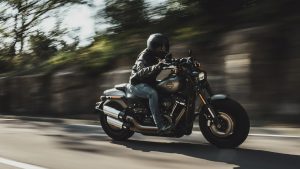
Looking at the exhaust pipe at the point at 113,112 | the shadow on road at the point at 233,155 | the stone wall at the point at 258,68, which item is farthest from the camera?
the stone wall at the point at 258,68

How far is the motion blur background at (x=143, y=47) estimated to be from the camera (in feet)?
36.1

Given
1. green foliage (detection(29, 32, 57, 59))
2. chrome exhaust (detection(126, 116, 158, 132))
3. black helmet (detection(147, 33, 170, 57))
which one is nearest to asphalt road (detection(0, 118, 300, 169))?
chrome exhaust (detection(126, 116, 158, 132))

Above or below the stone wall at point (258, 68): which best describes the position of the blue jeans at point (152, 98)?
above

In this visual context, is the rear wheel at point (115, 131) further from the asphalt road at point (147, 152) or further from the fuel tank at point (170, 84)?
the fuel tank at point (170, 84)

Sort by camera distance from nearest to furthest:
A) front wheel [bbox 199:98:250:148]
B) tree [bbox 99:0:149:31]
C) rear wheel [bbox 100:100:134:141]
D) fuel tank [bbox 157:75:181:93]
Result: 1. front wheel [bbox 199:98:250:148]
2. fuel tank [bbox 157:75:181:93]
3. rear wheel [bbox 100:100:134:141]
4. tree [bbox 99:0:149:31]

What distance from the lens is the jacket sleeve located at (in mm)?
7404

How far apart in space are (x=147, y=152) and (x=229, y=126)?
121cm

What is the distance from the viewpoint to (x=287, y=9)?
12102mm

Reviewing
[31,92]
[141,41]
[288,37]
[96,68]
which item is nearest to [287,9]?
[288,37]

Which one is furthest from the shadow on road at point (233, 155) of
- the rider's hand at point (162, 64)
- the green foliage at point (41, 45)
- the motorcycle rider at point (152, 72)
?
the green foliage at point (41, 45)

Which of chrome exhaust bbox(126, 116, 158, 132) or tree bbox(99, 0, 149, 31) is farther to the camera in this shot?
tree bbox(99, 0, 149, 31)

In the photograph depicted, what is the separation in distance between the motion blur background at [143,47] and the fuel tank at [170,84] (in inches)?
146

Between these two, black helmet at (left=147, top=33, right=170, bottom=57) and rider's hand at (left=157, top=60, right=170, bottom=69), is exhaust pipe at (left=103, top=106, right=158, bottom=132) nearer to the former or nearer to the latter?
rider's hand at (left=157, top=60, right=170, bottom=69)

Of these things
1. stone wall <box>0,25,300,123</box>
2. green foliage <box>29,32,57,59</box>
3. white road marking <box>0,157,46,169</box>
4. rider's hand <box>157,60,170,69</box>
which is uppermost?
rider's hand <box>157,60,170,69</box>
